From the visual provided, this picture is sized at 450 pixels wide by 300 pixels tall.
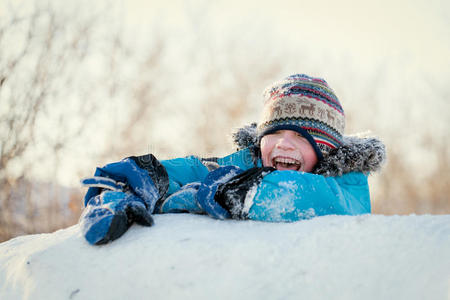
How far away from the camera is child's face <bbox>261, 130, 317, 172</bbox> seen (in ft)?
6.06

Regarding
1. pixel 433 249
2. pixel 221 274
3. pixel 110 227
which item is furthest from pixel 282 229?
pixel 110 227

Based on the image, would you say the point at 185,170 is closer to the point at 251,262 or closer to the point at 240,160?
the point at 240,160

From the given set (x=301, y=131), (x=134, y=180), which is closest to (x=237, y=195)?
(x=134, y=180)

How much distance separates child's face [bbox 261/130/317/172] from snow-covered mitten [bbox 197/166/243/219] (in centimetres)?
64

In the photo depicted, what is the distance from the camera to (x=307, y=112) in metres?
1.99

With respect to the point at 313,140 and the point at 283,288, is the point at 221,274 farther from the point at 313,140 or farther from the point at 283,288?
the point at 313,140

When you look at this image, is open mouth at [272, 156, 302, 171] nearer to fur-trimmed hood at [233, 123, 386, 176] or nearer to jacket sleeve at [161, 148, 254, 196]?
fur-trimmed hood at [233, 123, 386, 176]

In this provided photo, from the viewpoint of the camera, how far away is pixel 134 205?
1.13 meters

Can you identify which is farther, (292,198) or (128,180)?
(128,180)

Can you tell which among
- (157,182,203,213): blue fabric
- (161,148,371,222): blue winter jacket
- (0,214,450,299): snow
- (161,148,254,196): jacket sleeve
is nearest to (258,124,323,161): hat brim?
(161,148,254,196): jacket sleeve

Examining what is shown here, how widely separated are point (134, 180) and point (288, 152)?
32.5 inches

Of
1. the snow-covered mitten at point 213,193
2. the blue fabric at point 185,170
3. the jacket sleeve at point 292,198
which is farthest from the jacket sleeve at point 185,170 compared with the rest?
the jacket sleeve at point 292,198

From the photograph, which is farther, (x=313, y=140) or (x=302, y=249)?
(x=313, y=140)

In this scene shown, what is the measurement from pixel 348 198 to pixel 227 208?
22.8 inches
